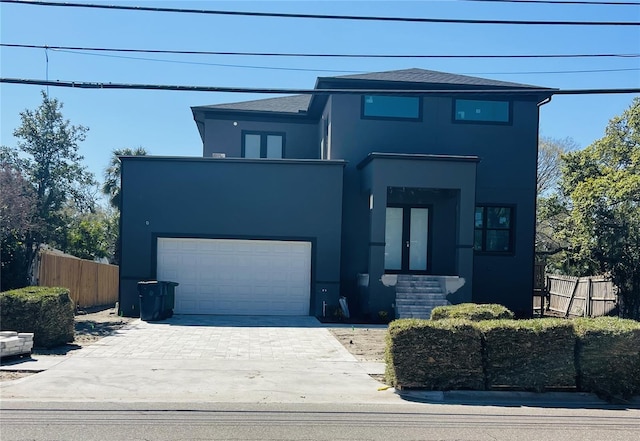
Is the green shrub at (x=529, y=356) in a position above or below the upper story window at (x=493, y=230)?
below

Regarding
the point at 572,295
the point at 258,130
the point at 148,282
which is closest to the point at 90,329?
the point at 148,282

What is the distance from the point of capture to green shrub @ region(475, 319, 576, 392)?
817 cm

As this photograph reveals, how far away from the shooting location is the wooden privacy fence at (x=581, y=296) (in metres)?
19.0

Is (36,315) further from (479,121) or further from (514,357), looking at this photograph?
(479,121)

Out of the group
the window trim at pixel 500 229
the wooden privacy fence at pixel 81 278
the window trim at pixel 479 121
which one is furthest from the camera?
the window trim at pixel 479 121

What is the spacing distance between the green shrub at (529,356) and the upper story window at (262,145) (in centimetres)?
1428

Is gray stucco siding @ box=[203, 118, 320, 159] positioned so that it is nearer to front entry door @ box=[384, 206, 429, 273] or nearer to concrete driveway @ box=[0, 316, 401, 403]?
front entry door @ box=[384, 206, 429, 273]

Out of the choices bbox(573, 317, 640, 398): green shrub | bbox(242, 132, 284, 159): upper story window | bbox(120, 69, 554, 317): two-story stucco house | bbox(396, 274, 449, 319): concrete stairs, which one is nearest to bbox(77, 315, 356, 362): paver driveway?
bbox(120, 69, 554, 317): two-story stucco house

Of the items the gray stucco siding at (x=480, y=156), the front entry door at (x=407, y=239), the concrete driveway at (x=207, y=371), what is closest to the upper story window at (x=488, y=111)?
the gray stucco siding at (x=480, y=156)

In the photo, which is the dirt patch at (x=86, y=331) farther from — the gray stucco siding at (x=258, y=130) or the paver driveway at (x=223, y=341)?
the gray stucco siding at (x=258, y=130)

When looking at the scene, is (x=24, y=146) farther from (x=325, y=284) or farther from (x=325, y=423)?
(x=325, y=423)

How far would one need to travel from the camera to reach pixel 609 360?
8.15 metres

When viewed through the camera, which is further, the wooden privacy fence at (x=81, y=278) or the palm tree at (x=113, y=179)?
the palm tree at (x=113, y=179)

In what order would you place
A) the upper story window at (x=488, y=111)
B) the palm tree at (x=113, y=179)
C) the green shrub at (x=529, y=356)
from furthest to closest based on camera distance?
the palm tree at (x=113, y=179) < the upper story window at (x=488, y=111) < the green shrub at (x=529, y=356)
